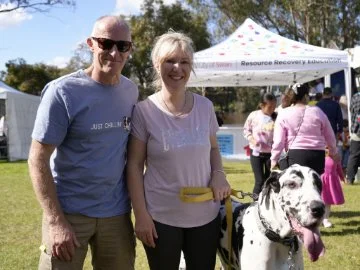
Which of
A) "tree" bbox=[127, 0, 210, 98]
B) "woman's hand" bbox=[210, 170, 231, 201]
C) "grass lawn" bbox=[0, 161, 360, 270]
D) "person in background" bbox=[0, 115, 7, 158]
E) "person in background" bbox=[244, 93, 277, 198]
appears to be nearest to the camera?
"woman's hand" bbox=[210, 170, 231, 201]

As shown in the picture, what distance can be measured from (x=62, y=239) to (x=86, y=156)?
48 cm

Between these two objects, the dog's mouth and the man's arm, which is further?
the dog's mouth

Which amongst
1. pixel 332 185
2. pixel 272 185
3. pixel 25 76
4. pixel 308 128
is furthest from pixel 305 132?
pixel 25 76

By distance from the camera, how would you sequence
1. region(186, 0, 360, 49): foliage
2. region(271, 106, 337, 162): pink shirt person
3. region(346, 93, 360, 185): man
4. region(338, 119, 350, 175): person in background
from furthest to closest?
1. region(186, 0, 360, 49): foliage
2. region(338, 119, 350, 175): person in background
3. region(346, 93, 360, 185): man
4. region(271, 106, 337, 162): pink shirt person

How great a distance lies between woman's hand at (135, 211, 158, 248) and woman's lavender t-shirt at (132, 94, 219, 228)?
79 mm

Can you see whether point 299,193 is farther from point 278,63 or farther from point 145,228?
point 278,63

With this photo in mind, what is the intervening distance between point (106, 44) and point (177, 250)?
4.38 feet

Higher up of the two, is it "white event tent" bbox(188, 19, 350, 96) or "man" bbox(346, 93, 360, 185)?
"white event tent" bbox(188, 19, 350, 96)

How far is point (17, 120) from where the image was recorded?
19406 mm

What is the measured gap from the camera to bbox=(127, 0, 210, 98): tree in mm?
33250

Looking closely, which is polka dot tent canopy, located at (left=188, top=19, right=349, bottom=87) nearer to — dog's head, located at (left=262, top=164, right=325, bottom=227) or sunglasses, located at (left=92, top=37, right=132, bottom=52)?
dog's head, located at (left=262, top=164, right=325, bottom=227)

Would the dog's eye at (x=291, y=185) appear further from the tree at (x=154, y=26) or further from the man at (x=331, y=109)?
the tree at (x=154, y=26)

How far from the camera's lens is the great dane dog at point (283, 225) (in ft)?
9.68

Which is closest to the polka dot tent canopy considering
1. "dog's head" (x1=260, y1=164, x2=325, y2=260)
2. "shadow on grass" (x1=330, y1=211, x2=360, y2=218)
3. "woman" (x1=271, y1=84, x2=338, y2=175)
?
"shadow on grass" (x1=330, y1=211, x2=360, y2=218)
